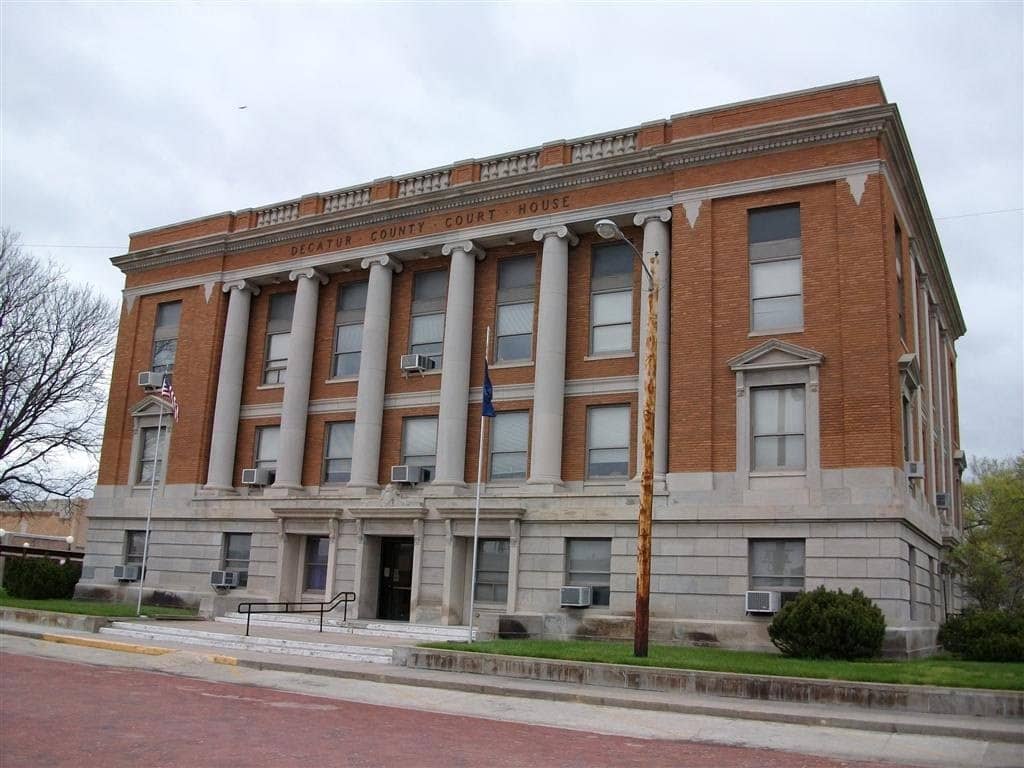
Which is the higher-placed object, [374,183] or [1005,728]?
[374,183]

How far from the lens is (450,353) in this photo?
32031 mm

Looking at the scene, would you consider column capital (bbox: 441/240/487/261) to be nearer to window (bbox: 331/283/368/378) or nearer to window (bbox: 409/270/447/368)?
window (bbox: 409/270/447/368)

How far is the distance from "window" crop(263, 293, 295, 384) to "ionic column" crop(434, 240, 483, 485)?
25.3 ft

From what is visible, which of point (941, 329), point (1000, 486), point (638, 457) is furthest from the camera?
point (1000, 486)

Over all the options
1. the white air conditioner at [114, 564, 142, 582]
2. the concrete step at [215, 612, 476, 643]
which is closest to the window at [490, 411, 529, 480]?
the concrete step at [215, 612, 476, 643]

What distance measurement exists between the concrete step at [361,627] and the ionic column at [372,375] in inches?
189

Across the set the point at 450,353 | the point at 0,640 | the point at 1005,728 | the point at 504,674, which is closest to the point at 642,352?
the point at 450,353

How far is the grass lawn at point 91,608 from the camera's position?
30.1 metres

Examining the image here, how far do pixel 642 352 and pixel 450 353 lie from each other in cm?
688

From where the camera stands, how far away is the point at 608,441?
29.4 metres

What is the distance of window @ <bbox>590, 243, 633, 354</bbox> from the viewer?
3006 centimetres

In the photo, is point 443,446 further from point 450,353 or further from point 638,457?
point 638,457

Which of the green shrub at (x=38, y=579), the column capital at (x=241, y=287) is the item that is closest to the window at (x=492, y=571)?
the column capital at (x=241, y=287)

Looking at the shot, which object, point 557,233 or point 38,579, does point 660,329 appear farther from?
point 38,579
